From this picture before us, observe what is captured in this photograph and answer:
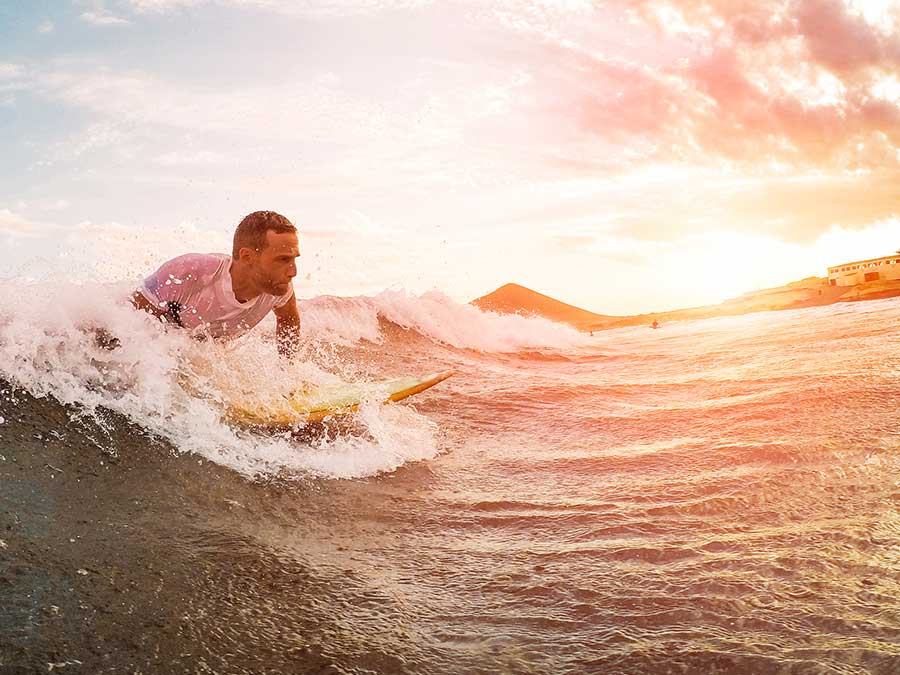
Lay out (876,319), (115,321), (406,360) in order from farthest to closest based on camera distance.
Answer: (876,319) → (406,360) → (115,321)

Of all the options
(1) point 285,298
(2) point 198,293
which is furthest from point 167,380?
(1) point 285,298

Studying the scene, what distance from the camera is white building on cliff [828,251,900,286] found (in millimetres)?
35562

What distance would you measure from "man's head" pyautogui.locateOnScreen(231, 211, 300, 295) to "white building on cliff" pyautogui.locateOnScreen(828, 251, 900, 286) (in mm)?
39396

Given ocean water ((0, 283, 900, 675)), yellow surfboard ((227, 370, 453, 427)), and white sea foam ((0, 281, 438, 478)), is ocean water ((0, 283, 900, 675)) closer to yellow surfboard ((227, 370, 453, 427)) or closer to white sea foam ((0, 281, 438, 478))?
white sea foam ((0, 281, 438, 478))

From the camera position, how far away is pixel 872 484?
353 centimetres

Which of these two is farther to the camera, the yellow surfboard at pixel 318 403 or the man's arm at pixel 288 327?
the man's arm at pixel 288 327

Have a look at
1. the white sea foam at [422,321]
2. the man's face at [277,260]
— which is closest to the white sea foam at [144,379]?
the man's face at [277,260]

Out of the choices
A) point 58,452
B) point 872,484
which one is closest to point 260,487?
point 58,452

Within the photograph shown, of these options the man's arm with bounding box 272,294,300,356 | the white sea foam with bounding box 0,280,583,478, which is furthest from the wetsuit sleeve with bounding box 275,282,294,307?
the white sea foam with bounding box 0,280,583,478

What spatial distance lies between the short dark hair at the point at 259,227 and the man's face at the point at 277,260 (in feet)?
0.11

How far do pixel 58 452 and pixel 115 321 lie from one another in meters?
1.36

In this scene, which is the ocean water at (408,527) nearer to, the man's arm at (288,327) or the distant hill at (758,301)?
the man's arm at (288,327)

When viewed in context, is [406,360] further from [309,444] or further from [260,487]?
[260,487]

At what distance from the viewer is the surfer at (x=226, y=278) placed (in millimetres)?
4453
